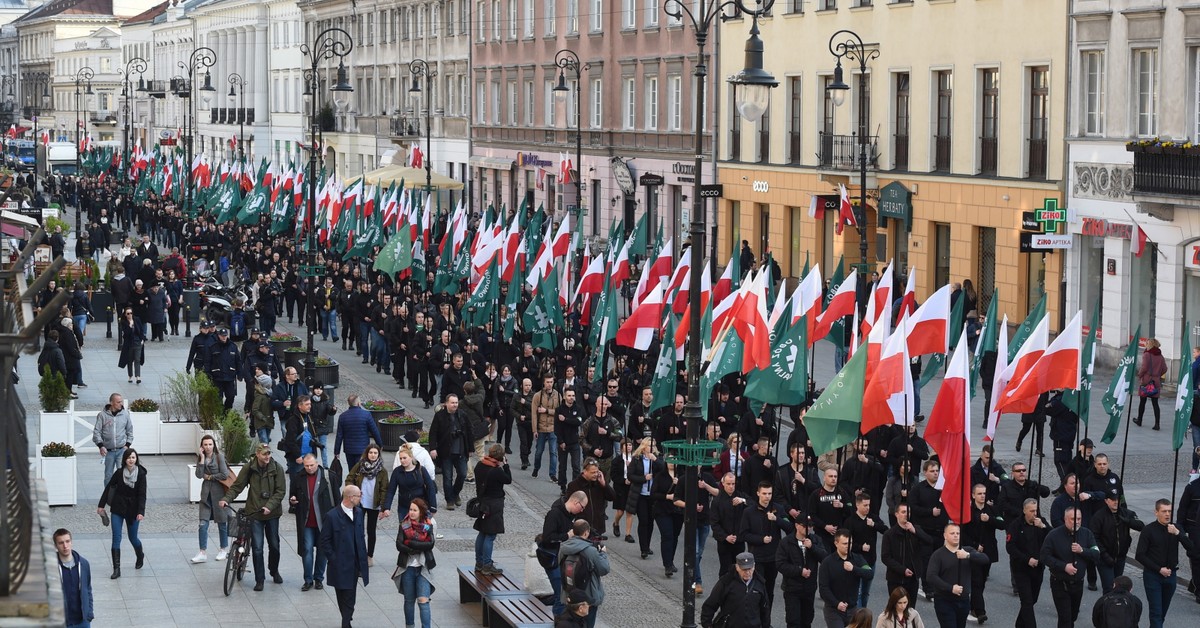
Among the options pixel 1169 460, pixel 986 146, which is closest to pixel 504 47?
pixel 986 146

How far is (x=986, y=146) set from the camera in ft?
130

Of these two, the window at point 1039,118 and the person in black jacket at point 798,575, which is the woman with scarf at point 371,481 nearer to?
the person in black jacket at point 798,575

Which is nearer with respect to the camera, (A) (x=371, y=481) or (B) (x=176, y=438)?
(A) (x=371, y=481)

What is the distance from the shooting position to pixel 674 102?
186ft

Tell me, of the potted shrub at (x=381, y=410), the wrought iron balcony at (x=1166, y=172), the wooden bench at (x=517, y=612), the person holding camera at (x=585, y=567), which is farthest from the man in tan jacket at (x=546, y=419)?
the wrought iron balcony at (x=1166, y=172)

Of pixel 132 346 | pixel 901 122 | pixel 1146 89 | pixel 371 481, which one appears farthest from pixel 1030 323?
pixel 901 122

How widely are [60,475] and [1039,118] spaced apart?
22375mm

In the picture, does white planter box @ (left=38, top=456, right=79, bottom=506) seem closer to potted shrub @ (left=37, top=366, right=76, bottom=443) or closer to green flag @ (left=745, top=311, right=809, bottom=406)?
potted shrub @ (left=37, top=366, right=76, bottom=443)

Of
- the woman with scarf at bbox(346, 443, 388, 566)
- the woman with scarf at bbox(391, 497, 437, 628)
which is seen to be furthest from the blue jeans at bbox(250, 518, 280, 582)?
the woman with scarf at bbox(391, 497, 437, 628)

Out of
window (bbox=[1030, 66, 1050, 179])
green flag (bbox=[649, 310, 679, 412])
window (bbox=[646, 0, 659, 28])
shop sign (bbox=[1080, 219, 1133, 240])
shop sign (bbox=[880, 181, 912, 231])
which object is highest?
window (bbox=[646, 0, 659, 28])

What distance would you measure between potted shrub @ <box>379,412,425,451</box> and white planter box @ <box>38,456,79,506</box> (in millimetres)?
5274

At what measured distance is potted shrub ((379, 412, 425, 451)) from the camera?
26.1 meters

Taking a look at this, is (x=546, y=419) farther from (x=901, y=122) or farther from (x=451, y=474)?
(x=901, y=122)

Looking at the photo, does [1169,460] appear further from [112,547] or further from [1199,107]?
[112,547]
